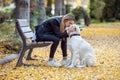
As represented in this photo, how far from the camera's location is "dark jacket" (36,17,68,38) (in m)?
9.03

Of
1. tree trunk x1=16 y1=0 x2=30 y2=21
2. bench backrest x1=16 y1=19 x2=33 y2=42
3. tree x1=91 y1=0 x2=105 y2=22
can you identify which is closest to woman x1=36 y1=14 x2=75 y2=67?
bench backrest x1=16 y1=19 x2=33 y2=42

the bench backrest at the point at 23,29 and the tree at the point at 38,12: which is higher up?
the bench backrest at the point at 23,29

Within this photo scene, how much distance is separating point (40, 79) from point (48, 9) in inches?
984

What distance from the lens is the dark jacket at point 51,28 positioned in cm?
903

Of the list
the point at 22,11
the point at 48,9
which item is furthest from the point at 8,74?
the point at 48,9

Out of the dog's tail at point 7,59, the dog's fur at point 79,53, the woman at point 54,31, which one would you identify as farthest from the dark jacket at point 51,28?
the dog's tail at point 7,59

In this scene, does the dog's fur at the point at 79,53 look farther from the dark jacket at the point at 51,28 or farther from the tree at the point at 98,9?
the tree at the point at 98,9

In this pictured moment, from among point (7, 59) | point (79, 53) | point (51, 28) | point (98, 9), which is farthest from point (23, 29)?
point (98, 9)

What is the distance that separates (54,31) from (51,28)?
0.54ft

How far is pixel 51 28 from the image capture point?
30.2 ft

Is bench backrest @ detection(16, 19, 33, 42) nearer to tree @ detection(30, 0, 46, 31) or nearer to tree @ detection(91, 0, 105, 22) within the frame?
tree @ detection(30, 0, 46, 31)

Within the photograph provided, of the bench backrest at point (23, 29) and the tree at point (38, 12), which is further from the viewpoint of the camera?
the tree at point (38, 12)

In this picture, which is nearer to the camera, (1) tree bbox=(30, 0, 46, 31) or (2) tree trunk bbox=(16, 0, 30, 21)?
(2) tree trunk bbox=(16, 0, 30, 21)

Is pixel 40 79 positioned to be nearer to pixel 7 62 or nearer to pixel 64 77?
pixel 64 77
